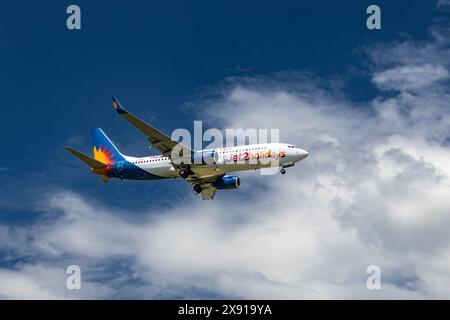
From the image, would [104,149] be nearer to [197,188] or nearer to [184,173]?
[197,188]

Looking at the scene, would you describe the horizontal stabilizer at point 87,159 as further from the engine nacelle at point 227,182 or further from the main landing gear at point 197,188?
the engine nacelle at point 227,182

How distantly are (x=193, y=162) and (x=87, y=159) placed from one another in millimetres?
17093

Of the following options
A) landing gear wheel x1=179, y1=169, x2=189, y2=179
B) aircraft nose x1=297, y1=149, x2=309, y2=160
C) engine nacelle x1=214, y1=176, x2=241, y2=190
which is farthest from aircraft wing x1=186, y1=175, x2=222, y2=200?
aircraft nose x1=297, y1=149, x2=309, y2=160

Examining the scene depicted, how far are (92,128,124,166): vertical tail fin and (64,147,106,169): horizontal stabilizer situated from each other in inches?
129

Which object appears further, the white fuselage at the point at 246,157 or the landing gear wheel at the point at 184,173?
the landing gear wheel at the point at 184,173

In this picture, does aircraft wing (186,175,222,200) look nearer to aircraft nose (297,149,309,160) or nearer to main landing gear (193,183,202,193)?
main landing gear (193,183,202,193)

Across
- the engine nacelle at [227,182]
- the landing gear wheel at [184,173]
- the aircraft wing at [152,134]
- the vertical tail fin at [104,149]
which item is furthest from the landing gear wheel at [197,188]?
the vertical tail fin at [104,149]

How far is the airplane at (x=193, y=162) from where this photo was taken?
112 metres

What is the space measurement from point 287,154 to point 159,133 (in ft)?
63.7

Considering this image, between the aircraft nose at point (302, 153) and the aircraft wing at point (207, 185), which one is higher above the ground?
the aircraft nose at point (302, 153)

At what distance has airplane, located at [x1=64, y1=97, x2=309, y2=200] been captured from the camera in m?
112

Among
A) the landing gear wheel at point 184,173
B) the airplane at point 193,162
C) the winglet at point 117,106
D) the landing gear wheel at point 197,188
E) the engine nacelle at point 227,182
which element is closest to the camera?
the winglet at point 117,106

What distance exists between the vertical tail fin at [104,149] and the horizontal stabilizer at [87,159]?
129 inches
